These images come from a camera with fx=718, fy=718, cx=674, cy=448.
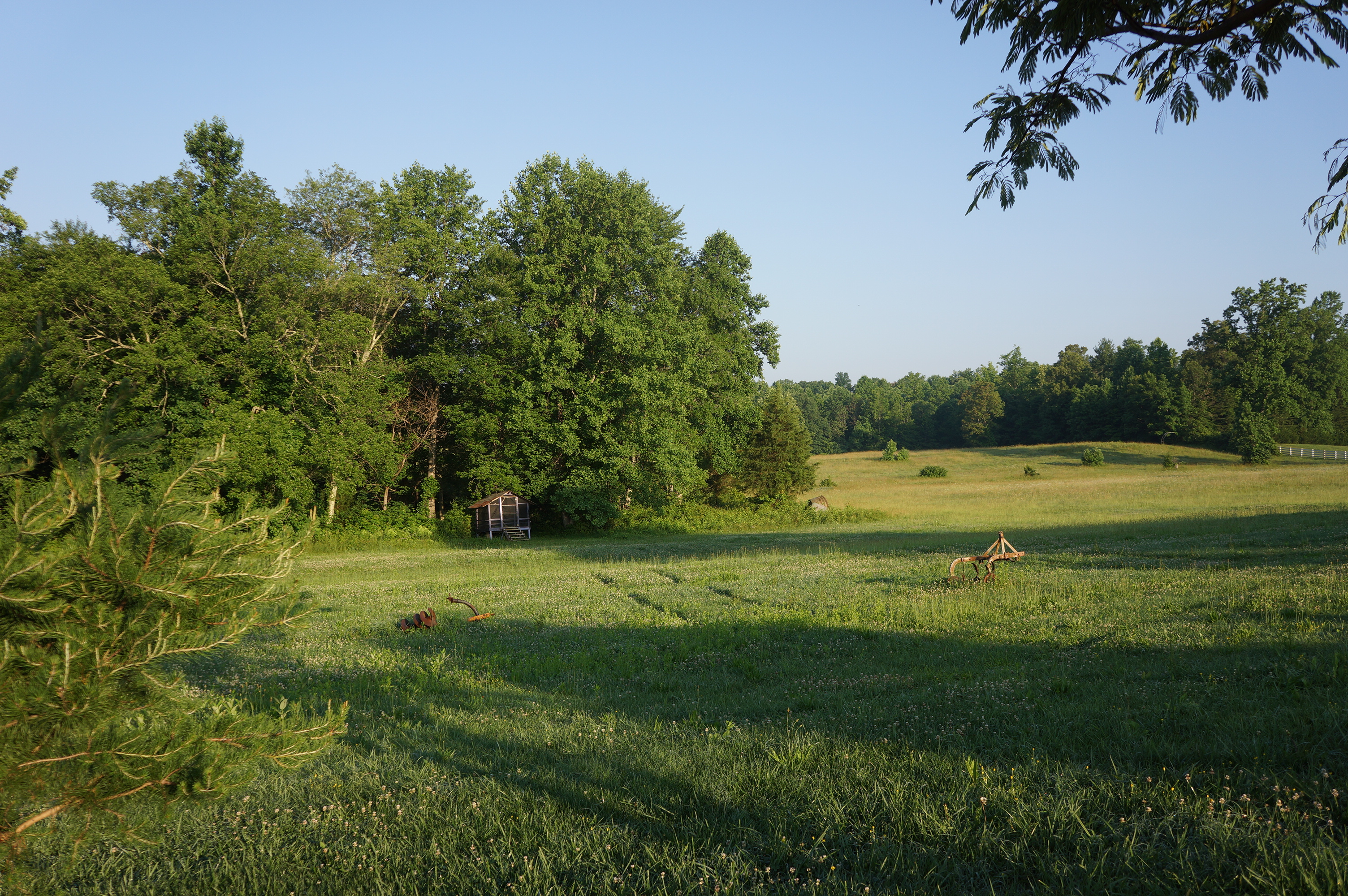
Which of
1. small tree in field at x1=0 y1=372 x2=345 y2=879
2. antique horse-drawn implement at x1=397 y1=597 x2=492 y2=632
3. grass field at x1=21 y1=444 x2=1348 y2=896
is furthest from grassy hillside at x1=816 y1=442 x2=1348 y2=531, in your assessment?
small tree in field at x1=0 y1=372 x2=345 y2=879

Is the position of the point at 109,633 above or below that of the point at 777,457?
above

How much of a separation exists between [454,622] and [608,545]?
800 inches

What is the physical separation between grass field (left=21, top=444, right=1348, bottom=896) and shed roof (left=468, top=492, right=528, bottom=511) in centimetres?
2387

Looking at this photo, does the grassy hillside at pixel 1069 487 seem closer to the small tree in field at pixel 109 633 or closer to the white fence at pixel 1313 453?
the white fence at pixel 1313 453

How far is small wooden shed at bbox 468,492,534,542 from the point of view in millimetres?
38531

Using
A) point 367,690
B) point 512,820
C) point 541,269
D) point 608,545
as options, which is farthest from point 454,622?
point 541,269

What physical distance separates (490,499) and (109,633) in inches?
1435

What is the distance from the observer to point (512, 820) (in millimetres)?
4473

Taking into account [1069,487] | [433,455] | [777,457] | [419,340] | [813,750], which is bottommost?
[1069,487]

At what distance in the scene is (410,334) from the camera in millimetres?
40188

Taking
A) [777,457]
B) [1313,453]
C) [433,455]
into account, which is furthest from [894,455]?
[433,455]

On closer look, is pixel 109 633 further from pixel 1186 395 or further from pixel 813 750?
pixel 1186 395

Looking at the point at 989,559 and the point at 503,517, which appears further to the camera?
the point at 503,517

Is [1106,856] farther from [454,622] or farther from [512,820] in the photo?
[454,622]
